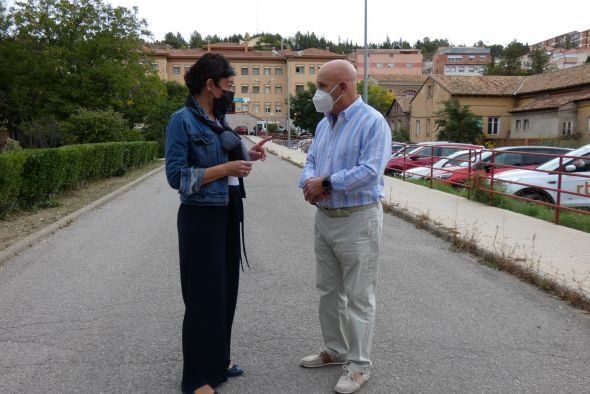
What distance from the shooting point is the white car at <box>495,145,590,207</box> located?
32.3 ft

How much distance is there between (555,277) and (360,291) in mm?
3375

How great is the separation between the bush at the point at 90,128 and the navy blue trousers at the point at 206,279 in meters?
22.5

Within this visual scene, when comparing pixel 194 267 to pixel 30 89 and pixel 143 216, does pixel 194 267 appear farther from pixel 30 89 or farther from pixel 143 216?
pixel 30 89

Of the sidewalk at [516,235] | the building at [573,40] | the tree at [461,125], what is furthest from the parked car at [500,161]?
the building at [573,40]

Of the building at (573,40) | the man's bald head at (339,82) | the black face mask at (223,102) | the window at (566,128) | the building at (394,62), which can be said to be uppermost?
the building at (573,40)

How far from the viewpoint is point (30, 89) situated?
3766 centimetres

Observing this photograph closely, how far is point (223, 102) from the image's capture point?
3057 mm

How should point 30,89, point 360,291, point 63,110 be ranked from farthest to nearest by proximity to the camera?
point 30,89 → point 63,110 → point 360,291

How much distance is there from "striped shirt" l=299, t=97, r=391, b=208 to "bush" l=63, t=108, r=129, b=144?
2255cm

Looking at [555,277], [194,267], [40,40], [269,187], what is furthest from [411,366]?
[40,40]

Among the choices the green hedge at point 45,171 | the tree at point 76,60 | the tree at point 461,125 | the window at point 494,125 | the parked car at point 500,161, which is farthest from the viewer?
the window at point 494,125

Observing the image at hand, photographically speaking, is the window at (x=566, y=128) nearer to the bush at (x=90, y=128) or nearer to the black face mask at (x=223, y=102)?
the bush at (x=90, y=128)

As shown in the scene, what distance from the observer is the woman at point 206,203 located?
2.89 meters

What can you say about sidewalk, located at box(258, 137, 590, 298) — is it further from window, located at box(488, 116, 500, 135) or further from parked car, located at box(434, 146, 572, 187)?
window, located at box(488, 116, 500, 135)
